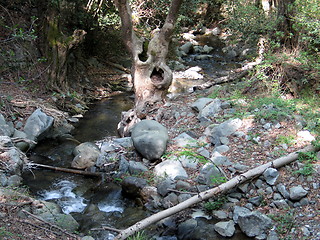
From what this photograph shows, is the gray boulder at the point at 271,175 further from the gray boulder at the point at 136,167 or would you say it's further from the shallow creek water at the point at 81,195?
the gray boulder at the point at 136,167

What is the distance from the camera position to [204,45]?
57.3 ft

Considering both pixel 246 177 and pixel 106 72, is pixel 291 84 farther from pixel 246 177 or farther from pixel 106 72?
pixel 106 72

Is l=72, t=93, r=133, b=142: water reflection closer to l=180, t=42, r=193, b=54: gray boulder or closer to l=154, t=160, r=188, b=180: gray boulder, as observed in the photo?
l=154, t=160, r=188, b=180: gray boulder

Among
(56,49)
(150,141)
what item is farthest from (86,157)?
(56,49)

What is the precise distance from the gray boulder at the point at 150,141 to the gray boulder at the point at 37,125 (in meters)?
2.51

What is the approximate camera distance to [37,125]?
739 centimetres

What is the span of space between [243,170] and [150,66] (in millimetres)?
3976

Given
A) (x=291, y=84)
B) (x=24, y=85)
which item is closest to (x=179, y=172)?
(x=291, y=84)

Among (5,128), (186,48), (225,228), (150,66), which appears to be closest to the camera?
(225,228)

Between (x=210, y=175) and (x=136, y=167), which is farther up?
(x=210, y=175)

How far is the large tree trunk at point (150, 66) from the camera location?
7.78 meters

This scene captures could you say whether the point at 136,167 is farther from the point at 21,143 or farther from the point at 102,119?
the point at 102,119

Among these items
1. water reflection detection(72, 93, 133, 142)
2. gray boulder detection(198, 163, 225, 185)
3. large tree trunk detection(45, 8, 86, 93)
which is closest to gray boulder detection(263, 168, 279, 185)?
gray boulder detection(198, 163, 225, 185)

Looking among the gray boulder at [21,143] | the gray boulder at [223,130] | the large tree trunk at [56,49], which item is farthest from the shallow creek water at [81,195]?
the large tree trunk at [56,49]
